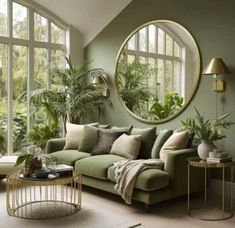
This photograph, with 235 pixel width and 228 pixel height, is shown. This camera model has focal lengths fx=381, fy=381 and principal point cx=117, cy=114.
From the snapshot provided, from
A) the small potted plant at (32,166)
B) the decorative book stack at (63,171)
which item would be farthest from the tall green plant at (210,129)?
the small potted plant at (32,166)

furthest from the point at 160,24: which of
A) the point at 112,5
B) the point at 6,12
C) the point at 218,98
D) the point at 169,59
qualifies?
the point at 6,12

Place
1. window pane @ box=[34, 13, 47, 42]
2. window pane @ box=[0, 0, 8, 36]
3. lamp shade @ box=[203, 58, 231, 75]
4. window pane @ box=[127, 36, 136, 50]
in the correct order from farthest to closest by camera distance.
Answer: window pane @ box=[34, 13, 47, 42], window pane @ box=[0, 0, 8, 36], window pane @ box=[127, 36, 136, 50], lamp shade @ box=[203, 58, 231, 75]

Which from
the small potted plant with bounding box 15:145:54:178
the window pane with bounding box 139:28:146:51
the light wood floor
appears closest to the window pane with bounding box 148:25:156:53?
the window pane with bounding box 139:28:146:51

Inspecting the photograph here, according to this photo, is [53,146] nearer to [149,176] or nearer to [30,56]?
[30,56]

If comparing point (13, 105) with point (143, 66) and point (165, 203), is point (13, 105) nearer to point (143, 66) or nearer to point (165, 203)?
point (143, 66)

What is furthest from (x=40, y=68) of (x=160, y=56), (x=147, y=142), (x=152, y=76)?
(x=147, y=142)

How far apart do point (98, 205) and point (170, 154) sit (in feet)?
3.42

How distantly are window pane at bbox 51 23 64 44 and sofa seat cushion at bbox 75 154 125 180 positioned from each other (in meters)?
2.63

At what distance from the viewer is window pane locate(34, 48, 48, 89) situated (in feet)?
21.4

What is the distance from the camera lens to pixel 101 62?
653 cm

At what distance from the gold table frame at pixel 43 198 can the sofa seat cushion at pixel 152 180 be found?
68 cm

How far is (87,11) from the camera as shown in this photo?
630cm

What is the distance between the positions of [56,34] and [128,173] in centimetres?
343

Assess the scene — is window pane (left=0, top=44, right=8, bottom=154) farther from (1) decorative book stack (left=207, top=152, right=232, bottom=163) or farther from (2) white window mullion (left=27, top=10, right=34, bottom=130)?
(1) decorative book stack (left=207, top=152, right=232, bottom=163)
